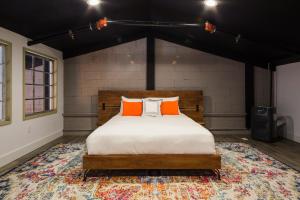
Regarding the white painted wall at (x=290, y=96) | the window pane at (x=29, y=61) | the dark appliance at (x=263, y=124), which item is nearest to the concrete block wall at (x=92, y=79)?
the window pane at (x=29, y=61)

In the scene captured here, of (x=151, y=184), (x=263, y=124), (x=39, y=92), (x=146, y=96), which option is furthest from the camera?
(x=146, y=96)

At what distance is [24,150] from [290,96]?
5474mm

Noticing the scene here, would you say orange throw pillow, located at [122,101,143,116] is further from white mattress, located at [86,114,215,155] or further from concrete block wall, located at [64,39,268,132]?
white mattress, located at [86,114,215,155]

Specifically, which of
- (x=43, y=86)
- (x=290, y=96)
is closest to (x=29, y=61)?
(x=43, y=86)

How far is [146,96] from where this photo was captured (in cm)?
503

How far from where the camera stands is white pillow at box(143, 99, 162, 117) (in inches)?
171

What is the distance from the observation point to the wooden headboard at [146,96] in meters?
5.03

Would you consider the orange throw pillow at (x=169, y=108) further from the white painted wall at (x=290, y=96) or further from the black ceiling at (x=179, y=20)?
the white painted wall at (x=290, y=96)

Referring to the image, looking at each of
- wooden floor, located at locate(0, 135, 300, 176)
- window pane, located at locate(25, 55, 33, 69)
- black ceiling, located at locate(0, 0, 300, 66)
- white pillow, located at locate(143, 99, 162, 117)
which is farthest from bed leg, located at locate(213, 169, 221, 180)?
window pane, located at locate(25, 55, 33, 69)

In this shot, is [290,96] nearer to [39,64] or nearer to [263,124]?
[263,124]

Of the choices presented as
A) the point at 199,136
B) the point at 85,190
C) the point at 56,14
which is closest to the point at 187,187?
the point at 199,136

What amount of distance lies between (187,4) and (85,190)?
306 centimetres

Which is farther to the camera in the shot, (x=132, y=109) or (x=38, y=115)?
(x=132, y=109)

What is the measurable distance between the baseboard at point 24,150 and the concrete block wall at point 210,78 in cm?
290
